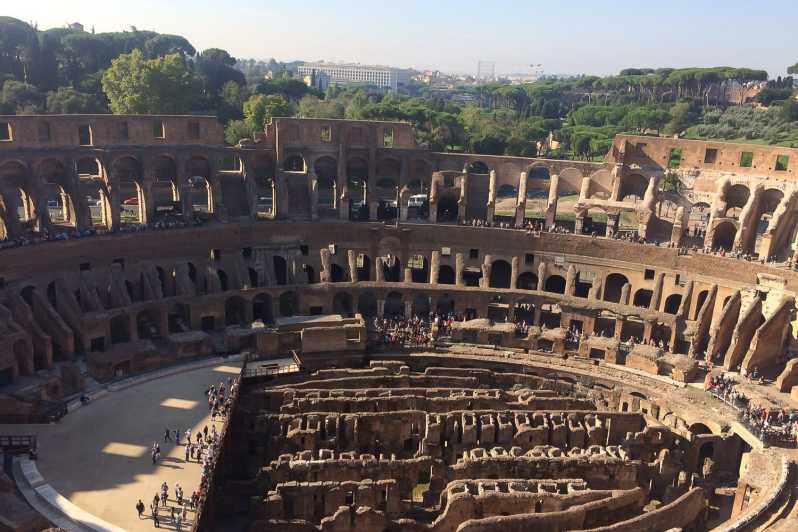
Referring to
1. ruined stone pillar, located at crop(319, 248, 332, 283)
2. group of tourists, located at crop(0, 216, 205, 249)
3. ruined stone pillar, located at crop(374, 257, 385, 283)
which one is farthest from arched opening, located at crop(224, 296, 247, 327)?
ruined stone pillar, located at crop(374, 257, 385, 283)

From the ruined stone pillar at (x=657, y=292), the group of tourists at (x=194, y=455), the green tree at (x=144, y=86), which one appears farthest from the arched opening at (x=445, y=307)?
the green tree at (x=144, y=86)

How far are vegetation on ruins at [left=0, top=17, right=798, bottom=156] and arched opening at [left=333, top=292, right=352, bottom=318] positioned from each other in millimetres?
15770

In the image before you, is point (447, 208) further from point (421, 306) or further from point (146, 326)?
point (146, 326)

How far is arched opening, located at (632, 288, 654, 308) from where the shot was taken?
3469 cm

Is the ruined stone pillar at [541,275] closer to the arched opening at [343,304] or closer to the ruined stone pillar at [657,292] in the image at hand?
the ruined stone pillar at [657,292]

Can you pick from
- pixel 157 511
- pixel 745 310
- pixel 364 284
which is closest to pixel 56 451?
pixel 157 511

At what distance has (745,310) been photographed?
29.4 metres

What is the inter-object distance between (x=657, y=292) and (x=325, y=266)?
16.8 meters

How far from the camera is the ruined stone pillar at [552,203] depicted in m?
36.2

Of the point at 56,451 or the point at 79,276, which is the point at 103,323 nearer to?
the point at 79,276

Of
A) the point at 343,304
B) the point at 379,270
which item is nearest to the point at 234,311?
the point at 343,304

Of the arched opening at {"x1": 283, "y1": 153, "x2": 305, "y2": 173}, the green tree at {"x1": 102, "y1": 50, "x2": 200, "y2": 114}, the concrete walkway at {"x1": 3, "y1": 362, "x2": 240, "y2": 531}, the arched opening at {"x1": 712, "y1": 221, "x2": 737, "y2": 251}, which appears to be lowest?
the concrete walkway at {"x1": 3, "y1": 362, "x2": 240, "y2": 531}

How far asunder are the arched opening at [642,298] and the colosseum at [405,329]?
0.83 ft

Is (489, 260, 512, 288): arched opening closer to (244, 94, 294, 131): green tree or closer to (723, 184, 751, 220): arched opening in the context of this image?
(723, 184, 751, 220): arched opening
